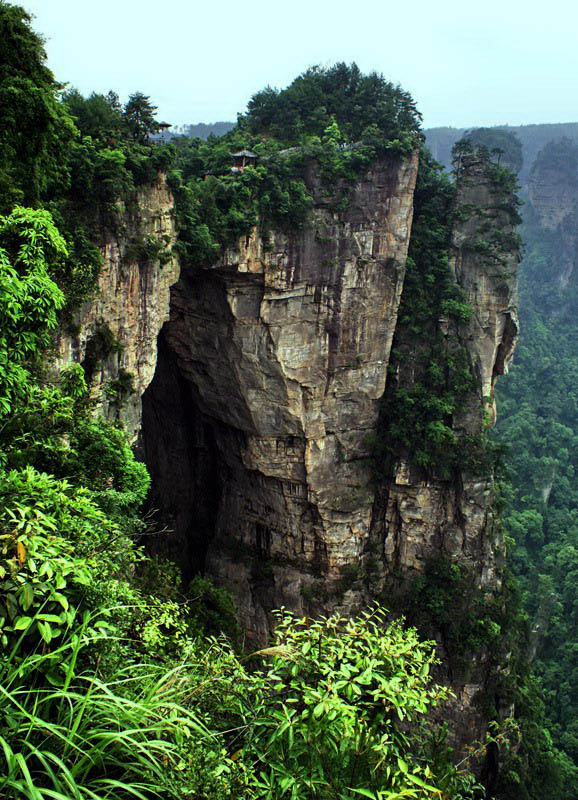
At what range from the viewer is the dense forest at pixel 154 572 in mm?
2541

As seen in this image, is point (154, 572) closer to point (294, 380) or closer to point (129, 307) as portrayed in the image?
point (129, 307)

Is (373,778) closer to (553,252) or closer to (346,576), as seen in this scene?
(346,576)

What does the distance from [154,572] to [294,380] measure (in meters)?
7.49

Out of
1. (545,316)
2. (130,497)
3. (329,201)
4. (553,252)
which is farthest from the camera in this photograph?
(553,252)

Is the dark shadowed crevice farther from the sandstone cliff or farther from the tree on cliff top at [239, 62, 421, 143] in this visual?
the tree on cliff top at [239, 62, 421, 143]

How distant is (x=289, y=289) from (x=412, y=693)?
42.3ft

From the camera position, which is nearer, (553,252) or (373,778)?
(373,778)

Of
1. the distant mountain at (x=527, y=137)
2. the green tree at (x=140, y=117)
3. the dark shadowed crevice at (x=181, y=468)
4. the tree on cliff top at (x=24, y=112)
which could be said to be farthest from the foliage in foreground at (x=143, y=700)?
the distant mountain at (x=527, y=137)

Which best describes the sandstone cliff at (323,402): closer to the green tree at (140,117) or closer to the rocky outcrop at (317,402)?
the rocky outcrop at (317,402)

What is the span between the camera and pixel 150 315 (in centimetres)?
1239

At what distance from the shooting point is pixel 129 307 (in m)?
11.7

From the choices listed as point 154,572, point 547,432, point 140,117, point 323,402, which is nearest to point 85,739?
Answer: point 154,572

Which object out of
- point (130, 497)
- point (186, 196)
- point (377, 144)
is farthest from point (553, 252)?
point (130, 497)

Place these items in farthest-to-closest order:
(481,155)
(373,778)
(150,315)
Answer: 1. (481,155)
2. (150,315)
3. (373,778)
